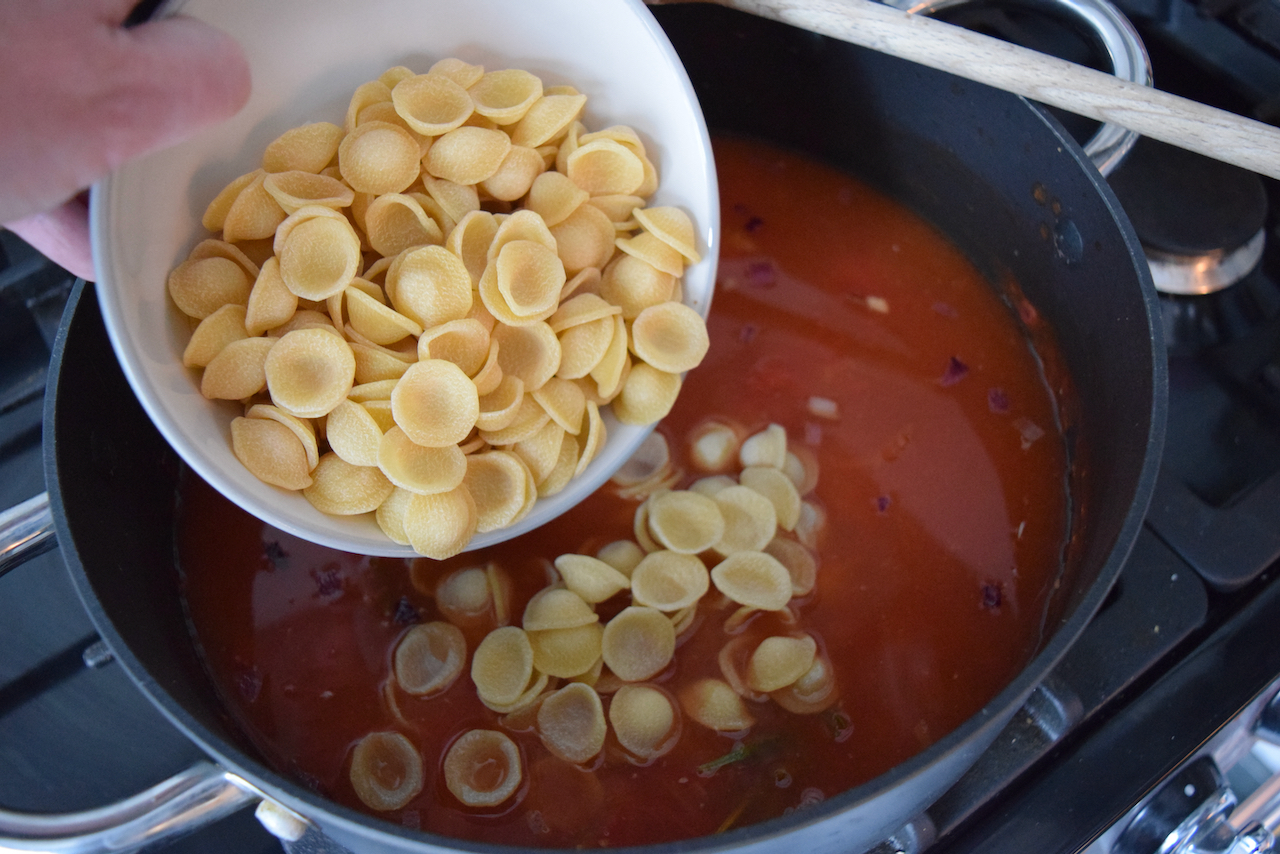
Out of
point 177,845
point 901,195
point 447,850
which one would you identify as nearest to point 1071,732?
point 447,850

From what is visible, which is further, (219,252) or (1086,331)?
(1086,331)

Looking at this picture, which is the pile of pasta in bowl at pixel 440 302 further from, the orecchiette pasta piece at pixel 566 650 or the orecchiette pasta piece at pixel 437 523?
the orecchiette pasta piece at pixel 566 650

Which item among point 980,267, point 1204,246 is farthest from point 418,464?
point 1204,246

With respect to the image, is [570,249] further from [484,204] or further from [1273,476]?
[1273,476]

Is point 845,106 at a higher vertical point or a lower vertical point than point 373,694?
higher

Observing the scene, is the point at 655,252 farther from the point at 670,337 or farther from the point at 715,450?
the point at 715,450

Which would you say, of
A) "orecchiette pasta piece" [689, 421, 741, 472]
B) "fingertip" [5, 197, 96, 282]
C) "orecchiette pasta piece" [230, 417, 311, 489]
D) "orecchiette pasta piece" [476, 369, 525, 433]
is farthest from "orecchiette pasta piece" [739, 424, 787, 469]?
"fingertip" [5, 197, 96, 282]

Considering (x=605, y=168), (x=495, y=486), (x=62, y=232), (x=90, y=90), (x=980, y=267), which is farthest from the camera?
(x=980, y=267)
